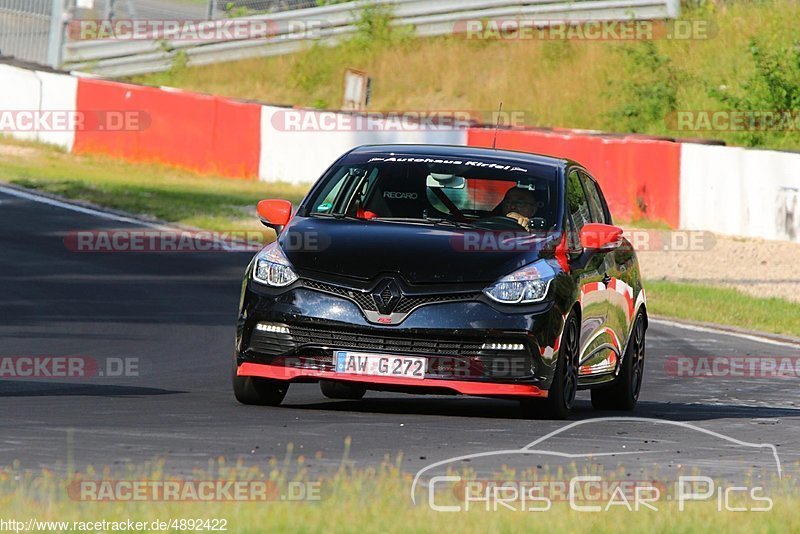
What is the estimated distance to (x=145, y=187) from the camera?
2814 centimetres

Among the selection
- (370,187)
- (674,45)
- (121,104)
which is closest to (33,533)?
(370,187)

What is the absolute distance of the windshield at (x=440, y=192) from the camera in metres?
10.3

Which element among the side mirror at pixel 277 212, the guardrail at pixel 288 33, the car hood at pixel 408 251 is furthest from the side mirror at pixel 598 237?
the guardrail at pixel 288 33

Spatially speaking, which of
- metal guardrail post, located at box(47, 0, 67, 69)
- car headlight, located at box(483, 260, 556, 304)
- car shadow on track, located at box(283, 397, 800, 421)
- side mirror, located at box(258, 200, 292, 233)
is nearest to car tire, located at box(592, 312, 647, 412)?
car shadow on track, located at box(283, 397, 800, 421)

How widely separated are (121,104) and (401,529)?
26486 millimetres

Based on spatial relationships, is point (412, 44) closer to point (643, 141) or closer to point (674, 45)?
point (674, 45)

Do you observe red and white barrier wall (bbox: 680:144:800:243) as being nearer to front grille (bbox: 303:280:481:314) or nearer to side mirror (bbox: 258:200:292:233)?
side mirror (bbox: 258:200:292:233)

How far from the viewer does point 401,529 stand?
221 inches

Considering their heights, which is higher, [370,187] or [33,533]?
[370,187]

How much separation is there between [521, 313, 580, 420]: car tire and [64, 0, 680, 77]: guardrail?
101 feet

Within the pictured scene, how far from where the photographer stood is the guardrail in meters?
41.2

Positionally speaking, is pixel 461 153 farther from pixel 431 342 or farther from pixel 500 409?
pixel 431 342

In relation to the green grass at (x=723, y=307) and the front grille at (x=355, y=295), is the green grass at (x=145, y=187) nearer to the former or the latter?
the green grass at (x=723, y=307)

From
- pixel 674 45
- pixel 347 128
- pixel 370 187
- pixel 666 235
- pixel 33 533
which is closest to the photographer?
pixel 33 533
